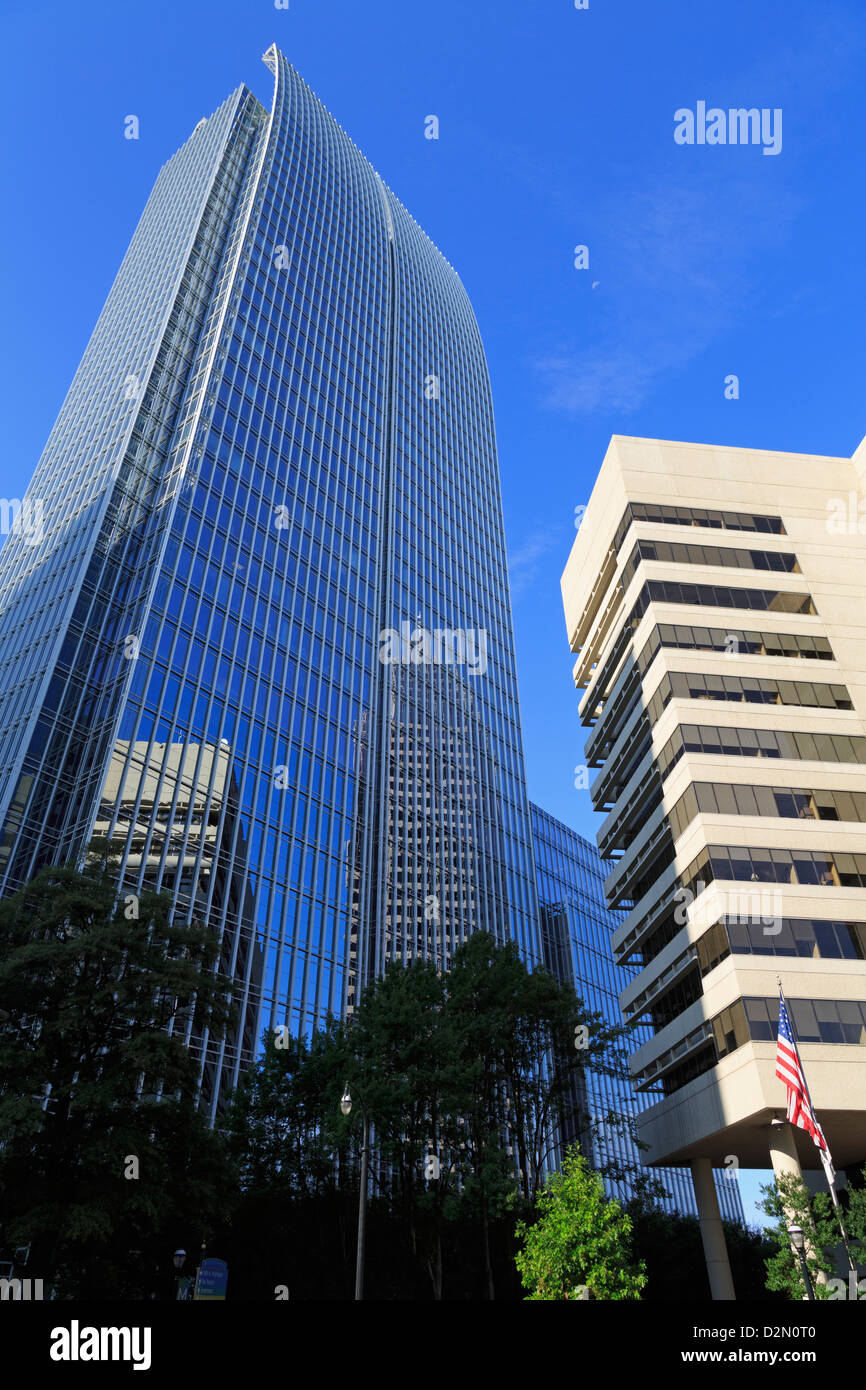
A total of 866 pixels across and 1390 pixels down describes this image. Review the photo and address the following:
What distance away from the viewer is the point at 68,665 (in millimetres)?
58281

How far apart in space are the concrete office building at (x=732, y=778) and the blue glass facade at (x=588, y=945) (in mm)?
57091

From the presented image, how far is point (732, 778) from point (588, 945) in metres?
82.7

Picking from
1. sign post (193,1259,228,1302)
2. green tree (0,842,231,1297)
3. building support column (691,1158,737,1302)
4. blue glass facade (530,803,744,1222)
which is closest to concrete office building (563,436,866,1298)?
building support column (691,1158,737,1302)

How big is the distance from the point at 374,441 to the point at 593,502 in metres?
37.7

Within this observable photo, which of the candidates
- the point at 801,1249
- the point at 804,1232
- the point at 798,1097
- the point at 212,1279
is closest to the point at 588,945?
the point at 804,1232

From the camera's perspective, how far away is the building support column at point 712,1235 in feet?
135

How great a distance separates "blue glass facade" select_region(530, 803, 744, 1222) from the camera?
367 ft

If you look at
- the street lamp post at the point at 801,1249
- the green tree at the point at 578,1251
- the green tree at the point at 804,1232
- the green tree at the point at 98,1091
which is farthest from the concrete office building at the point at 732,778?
the green tree at the point at 98,1091

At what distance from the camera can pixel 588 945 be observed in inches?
4756

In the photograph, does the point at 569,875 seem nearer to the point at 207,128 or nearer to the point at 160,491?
the point at 160,491

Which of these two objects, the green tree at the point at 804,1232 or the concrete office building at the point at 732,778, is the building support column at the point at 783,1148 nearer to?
the concrete office building at the point at 732,778

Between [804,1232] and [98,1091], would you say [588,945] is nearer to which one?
[804,1232]

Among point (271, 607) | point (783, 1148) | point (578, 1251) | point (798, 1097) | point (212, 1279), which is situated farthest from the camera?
point (271, 607)

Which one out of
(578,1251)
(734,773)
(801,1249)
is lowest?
(801,1249)
